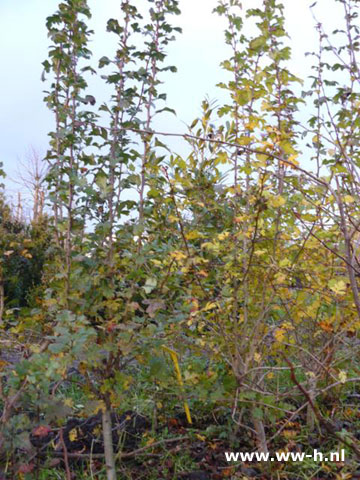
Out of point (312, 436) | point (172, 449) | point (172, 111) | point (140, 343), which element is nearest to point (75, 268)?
point (140, 343)

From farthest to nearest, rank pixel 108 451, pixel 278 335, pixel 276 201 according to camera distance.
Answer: pixel 278 335
pixel 108 451
pixel 276 201

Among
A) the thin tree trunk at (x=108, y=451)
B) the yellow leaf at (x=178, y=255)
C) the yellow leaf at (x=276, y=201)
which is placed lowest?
the thin tree trunk at (x=108, y=451)

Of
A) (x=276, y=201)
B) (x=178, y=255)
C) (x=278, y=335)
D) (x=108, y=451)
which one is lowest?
(x=108, y=451)

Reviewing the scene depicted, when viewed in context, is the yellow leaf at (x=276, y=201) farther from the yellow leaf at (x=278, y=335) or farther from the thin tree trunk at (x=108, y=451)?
the thin tree trunk at (x=108, y=451)

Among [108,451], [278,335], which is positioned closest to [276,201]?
[278,335]

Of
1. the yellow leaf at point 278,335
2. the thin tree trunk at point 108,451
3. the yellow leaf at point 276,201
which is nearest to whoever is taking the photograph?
the yellow leaf at point 276,201

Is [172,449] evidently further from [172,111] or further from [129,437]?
[172,111]

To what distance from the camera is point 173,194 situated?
2668mm

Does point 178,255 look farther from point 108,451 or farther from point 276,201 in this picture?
point 108,451

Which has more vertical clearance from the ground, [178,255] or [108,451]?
[178,255]

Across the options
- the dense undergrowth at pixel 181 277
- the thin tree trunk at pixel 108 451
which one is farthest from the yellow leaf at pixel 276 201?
the thin tree trunk at pixel 108 451

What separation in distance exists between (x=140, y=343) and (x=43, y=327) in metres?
0.69

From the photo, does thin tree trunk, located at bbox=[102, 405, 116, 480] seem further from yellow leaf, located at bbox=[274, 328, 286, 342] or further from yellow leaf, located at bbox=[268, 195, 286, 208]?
yellow leaf, located at bbox=[268, 195, 286, 208]

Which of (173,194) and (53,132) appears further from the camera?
(53,132)
